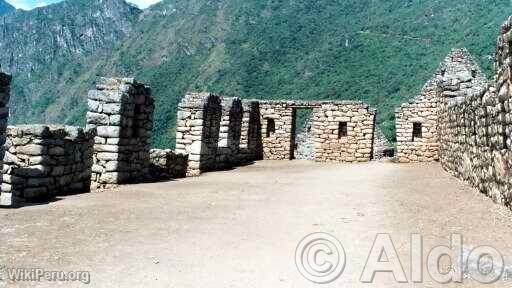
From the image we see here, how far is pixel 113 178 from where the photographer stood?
35.0ft

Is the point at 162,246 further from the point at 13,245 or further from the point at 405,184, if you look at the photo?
the point at 405,184

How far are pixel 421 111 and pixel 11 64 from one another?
148m

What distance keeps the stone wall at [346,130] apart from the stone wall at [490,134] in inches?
294

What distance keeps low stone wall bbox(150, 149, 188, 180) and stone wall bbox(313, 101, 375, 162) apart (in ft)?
26.8

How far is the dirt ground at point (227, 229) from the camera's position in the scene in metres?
4.62

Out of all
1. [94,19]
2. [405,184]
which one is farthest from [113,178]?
[94,19]

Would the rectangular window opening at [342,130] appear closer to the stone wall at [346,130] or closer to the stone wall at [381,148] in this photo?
the stone wall at [346,130]

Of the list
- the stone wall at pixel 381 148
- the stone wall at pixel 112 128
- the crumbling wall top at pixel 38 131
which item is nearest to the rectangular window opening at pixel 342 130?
the stone wall at pixel 381 148

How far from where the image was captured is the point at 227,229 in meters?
6.38

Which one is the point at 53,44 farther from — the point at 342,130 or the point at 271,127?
the point at 342,130

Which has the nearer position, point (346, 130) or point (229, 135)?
point (229, 135)

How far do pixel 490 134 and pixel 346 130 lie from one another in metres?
11.9

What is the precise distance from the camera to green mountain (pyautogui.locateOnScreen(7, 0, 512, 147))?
2111 inches

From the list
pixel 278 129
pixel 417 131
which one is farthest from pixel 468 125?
pixel 278 129
